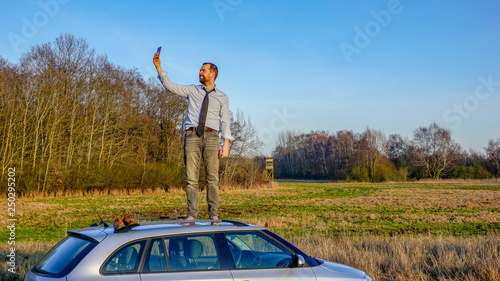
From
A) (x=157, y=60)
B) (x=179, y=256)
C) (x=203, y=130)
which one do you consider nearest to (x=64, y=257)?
(x=179, y=256)

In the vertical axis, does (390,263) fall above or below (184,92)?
below

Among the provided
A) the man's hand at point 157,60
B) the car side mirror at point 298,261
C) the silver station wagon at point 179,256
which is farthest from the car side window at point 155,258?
the man's hand at point 157,60

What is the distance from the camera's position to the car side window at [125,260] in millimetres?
3467

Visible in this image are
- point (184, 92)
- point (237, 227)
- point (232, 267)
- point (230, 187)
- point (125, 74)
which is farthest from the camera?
point (230, 187)

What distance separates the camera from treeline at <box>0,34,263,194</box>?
30.4m

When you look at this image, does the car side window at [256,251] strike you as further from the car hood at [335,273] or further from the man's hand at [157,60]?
the man's hand at [157,60]

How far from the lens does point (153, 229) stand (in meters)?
3.85

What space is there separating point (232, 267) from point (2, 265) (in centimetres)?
542

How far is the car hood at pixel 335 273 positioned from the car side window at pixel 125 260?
1810 mm

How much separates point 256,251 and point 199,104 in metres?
2.97

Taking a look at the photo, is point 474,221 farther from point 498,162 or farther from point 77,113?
point 498,162

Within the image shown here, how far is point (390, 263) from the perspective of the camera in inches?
281

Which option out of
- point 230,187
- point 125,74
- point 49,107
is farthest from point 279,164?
point 49,107

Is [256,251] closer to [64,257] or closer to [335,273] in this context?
[335,273]
